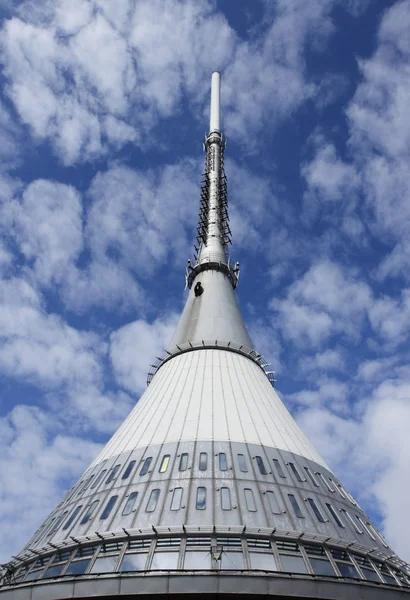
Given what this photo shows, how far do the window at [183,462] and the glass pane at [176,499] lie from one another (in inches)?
53.0

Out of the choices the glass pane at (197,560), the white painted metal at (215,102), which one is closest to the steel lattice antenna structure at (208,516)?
the glass pane at (197,560)

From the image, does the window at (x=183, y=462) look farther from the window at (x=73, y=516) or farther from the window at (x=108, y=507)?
the window at (x=73, y=516)

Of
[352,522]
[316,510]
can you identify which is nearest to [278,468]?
[316,510]

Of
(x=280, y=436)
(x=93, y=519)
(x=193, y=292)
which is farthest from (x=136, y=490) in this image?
(x=193, y=292)

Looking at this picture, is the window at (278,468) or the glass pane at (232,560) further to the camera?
the window at (278,468)

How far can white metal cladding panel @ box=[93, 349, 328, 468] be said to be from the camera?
23.9m

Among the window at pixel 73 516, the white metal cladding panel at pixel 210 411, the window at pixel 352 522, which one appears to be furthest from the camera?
the white metal cladding panel at pixel 210 411

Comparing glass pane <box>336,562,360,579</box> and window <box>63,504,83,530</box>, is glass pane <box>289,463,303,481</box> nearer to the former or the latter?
glass pane <box>336,562,360,579</box>

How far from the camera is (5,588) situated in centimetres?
1589

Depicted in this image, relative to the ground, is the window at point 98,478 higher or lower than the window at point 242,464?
higher

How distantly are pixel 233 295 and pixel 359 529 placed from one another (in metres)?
23.0

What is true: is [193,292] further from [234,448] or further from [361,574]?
[361,574]

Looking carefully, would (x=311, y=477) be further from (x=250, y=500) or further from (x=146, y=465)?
(x=146, y=465)

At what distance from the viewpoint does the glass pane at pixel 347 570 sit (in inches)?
643
